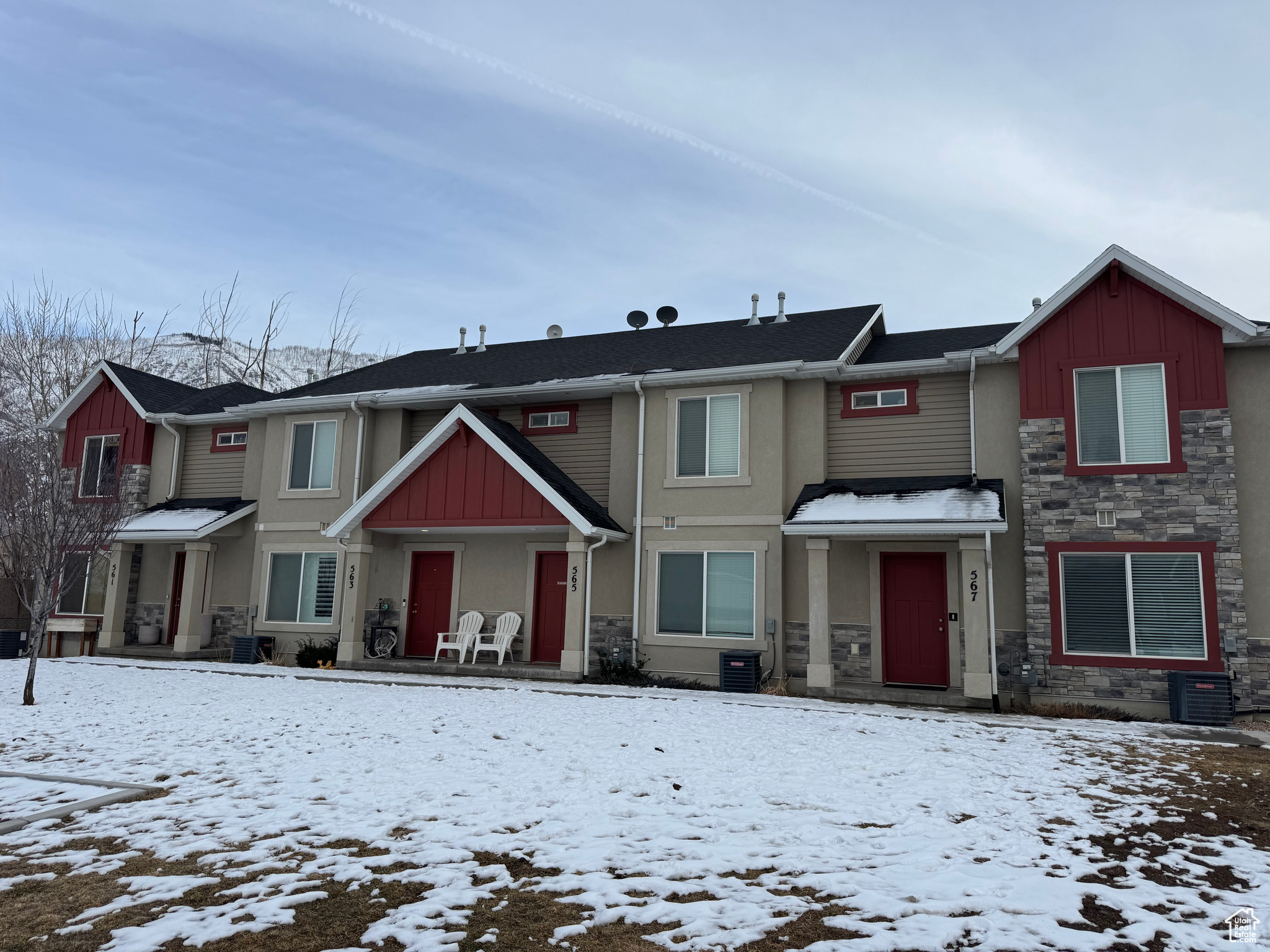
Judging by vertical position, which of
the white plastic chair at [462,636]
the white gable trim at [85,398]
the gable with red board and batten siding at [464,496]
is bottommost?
the white plastic chair at [462,636]

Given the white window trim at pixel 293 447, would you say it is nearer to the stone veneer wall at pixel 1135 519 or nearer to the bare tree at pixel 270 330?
the stone veneer wall at pixel 1135 519

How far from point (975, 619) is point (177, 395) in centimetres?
1961

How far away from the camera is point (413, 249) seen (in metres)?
25.4

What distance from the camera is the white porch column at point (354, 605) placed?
51.3 feet

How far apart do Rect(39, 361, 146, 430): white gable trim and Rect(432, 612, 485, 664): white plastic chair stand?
9774mm

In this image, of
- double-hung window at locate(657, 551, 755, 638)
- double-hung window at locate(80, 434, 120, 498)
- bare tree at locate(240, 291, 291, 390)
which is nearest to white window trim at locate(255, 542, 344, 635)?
double-hung window at locate(80, 434, 120, 498)

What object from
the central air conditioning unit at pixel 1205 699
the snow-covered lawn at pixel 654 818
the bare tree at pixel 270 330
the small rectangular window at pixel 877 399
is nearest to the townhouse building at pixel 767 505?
the small rectangular window at pixel 877 399

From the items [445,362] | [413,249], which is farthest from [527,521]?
[413,249]

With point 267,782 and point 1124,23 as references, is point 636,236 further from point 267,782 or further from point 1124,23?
point 267,782

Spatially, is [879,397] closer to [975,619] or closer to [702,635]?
[975,619]

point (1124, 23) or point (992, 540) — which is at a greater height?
point (1124, 23)

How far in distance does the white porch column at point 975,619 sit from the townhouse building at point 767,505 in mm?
35

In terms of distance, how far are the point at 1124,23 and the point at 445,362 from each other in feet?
48.3

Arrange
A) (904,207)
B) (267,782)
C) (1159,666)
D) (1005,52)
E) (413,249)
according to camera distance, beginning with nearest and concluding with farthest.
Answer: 1. (267,782)
2. (1159,666)
3. (1005,52)
4. (904,207)
5. (413,249)
